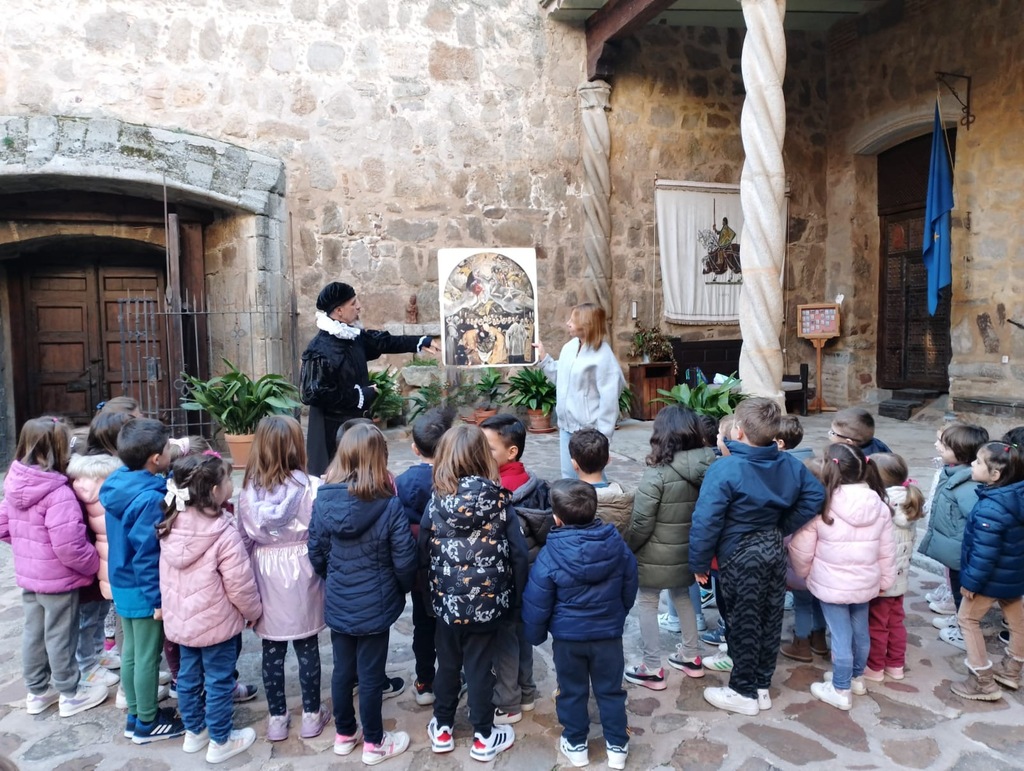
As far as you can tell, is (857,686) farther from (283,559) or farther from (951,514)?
(283,559)

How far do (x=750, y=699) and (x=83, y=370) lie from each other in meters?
7.95

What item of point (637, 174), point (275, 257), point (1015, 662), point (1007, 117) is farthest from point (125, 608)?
point (1007, 117)

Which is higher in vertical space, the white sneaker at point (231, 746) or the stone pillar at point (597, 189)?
the stone pillar at point (597, 189)

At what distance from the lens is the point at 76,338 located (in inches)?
321

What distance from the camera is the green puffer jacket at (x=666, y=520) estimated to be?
2.89m

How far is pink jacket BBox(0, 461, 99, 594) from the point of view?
277 cm

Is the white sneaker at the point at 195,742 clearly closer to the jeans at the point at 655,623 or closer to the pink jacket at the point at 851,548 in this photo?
the jeans at the point at 655,623

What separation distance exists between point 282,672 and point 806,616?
7.18ft

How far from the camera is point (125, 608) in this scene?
265 centimetres

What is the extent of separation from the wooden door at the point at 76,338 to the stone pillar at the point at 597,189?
4.99 m

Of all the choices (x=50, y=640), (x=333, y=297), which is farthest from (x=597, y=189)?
(x=50, y=640)

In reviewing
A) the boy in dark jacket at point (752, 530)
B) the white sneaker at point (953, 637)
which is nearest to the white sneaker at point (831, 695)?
the boy in dark jacket at point (752, 530)

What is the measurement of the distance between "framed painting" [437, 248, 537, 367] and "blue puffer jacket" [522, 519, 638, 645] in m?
5.72

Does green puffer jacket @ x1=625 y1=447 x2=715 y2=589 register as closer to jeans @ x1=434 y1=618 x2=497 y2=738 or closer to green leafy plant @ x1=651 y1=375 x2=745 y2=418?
jeans @ x1=434 y1=618 x2=497 y2=738
